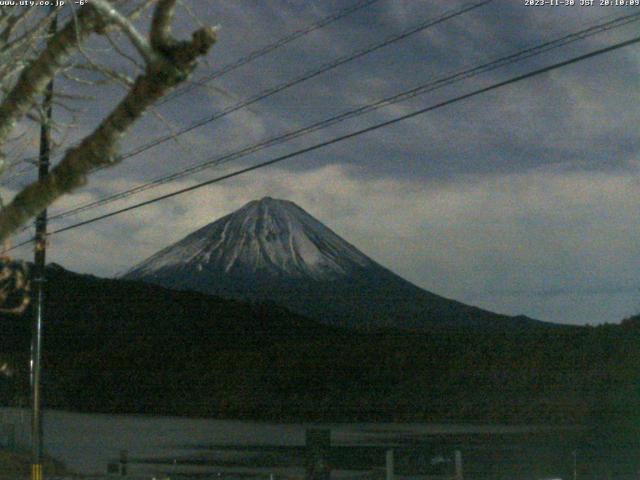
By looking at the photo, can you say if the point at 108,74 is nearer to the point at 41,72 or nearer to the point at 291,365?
the point at 41,72

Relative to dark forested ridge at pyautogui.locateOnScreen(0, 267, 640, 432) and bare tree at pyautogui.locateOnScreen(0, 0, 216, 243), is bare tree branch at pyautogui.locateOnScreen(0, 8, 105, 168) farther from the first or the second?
dark forested ridge at pyautogui.locateOnScreen(0, 267, 640, 432)

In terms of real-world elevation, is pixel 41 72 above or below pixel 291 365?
below

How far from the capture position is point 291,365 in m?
78.8

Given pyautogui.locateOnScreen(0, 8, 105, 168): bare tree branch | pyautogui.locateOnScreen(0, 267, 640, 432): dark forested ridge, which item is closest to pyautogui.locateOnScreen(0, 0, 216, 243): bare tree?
pyautogui.locateOnScreen(0, 8, 105, 168): bare tree branch

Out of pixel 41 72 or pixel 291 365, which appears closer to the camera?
pixel 41 72

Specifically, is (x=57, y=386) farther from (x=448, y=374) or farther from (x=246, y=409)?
(x=448, y=374)

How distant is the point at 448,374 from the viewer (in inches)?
2579

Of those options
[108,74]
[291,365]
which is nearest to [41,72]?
[108,74]

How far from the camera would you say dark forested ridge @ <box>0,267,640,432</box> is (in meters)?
51.9

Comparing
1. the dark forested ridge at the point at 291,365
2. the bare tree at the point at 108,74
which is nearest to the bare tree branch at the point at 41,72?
the bare tree at the point at 108,74

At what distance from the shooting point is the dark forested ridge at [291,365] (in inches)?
2044

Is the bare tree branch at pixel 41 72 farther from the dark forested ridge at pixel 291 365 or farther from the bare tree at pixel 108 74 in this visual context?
the dark forested ridge at pixel 291 365

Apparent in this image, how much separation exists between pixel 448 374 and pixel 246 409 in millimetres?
12992

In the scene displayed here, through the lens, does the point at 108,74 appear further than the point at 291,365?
No
